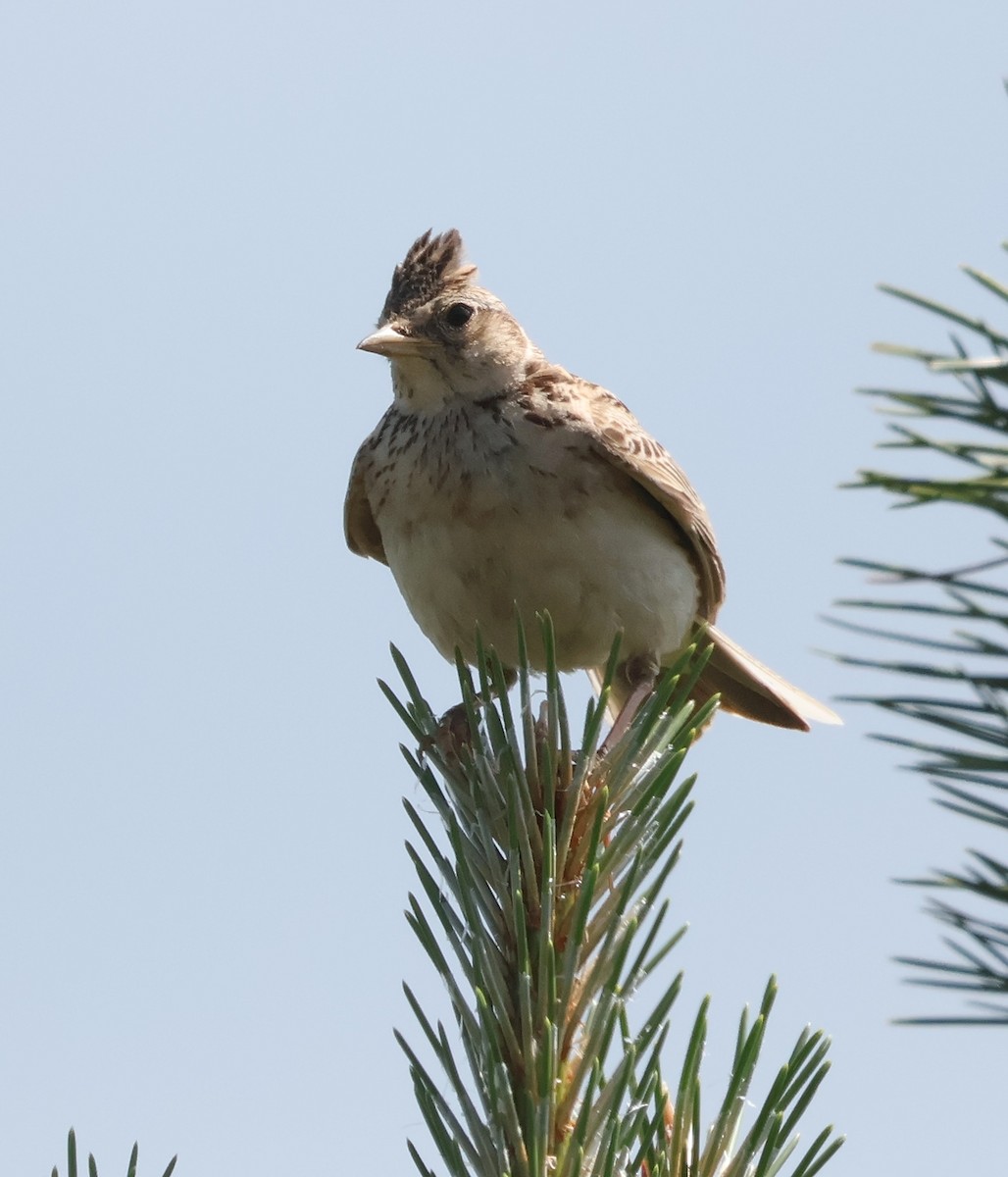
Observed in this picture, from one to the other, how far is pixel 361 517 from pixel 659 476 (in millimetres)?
1381

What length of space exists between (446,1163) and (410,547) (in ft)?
12.1

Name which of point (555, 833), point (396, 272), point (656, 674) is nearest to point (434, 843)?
point (555, 833)

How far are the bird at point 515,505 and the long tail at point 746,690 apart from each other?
315mm

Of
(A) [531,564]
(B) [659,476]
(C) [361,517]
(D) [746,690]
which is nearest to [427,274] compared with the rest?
(C) [361,517]

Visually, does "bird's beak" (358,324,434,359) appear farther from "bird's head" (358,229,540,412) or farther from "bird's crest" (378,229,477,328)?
"bird's crest" (378,229,477,328)

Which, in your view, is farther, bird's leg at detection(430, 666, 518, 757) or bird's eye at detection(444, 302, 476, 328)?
bird's eye at detection(444, 302, 476, 328)

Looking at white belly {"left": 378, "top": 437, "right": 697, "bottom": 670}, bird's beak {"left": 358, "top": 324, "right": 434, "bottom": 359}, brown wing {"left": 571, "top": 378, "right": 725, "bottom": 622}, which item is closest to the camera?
white belly {"left": 378, "top": 437, "right": 697, "bottom": 670}

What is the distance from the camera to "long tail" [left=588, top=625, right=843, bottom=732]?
7.25 m

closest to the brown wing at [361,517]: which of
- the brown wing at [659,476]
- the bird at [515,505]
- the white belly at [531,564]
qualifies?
the bird at [515,505]

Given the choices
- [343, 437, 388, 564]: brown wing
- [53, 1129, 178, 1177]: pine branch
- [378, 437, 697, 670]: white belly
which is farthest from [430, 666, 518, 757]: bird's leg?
[343, 437, 388, 564]: brown wing

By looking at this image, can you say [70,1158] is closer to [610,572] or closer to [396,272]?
[610,572]

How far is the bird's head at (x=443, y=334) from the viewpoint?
21.3 feet

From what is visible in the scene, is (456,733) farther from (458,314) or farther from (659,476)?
(458,314)

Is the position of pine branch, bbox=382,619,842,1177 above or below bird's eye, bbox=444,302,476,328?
below
